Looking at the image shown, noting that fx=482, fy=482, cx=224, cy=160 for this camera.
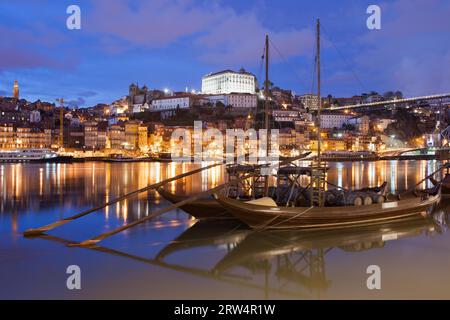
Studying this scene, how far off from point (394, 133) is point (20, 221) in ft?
364

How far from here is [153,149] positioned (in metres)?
96.2

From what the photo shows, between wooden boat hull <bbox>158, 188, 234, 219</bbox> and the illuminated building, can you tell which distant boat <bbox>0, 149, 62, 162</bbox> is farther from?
wooden boat hull <bbox>158, 188, 234, 219</bbox>

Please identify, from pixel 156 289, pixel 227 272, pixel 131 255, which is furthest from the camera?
pixel 131 255

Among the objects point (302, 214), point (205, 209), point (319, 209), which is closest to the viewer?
point (302, 214)

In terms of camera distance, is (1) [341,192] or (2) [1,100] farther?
(2) [1,100]

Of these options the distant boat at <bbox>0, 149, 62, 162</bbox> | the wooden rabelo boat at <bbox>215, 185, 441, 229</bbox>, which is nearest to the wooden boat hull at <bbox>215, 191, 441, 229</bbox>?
the wooden rabelo boat at <bbox>215, 185, 441, 229</bbox>

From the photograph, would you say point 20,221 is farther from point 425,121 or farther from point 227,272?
point 425,121

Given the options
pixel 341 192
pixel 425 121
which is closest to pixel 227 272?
pixel 341 192

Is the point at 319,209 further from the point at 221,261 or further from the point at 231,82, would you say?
the point at 231,82

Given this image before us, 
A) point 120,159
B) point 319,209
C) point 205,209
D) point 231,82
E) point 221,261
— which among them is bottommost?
point 221,261

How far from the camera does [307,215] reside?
460 inches

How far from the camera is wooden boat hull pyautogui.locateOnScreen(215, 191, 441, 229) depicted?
440 inches

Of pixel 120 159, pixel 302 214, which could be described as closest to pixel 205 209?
pixel 302 214

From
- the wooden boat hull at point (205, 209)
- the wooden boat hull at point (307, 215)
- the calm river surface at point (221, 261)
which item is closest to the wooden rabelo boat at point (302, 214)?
the wooden boat hull at point (307, 215)
